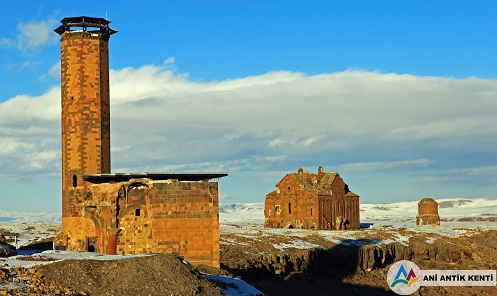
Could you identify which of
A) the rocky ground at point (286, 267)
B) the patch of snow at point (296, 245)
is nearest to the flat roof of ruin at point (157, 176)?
the rocky ground at point (286, 267)

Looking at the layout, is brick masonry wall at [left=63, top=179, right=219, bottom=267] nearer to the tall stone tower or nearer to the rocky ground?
the rocky ground

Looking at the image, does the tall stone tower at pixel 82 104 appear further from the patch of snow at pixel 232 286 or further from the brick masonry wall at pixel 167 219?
the patch of snow at pixel 232 286

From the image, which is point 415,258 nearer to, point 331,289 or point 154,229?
point 331,289

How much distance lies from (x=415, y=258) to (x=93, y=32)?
3173cm

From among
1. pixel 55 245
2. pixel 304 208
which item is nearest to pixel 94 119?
pixel 55 245

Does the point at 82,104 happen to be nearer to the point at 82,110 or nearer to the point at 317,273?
the point at 82,110

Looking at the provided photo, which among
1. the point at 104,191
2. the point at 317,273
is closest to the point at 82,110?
the point at 104,191

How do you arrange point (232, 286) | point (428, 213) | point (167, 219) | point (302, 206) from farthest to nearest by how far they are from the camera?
1. point (428, 213)
2. point (302, 206)
3. point (167, 219)
4. point (232, 286)

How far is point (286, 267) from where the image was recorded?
4234cm

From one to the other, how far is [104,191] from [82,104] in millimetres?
8032

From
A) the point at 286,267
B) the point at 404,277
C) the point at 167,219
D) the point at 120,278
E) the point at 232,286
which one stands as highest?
the point at 167,219

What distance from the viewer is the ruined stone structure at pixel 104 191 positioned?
31.5 m

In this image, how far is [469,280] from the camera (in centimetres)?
5044

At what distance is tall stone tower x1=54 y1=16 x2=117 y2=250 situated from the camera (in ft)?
129
